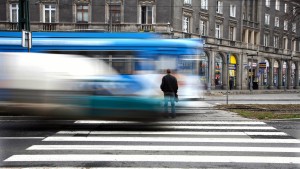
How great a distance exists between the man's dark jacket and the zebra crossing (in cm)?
213

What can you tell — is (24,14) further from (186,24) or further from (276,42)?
(276,42)

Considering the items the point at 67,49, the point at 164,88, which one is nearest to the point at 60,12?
the point at 67,49

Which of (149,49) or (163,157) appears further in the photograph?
(149,49)

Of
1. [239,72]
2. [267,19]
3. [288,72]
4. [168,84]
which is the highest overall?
[267,19]

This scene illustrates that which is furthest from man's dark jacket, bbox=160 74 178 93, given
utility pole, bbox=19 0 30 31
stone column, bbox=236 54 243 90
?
stone column, bbox=236 54 243 90

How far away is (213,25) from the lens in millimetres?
45531

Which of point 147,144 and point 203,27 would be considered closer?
point 147,144

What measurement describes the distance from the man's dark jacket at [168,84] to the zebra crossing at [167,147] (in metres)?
2.13

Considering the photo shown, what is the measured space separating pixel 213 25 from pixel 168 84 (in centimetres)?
3406

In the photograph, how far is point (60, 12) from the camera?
38219 mm

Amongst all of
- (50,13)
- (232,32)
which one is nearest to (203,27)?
(232,32)

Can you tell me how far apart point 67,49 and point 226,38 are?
36.2 meters

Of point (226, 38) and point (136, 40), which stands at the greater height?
point (226, 38)

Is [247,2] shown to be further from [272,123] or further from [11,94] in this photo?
[11,94]
